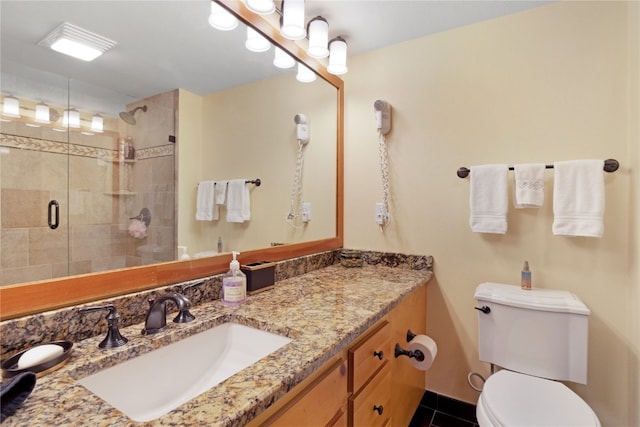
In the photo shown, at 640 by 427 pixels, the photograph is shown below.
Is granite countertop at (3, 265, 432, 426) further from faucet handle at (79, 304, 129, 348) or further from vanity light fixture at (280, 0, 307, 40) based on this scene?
vanity light fixture at (280, 0, 307, 40)

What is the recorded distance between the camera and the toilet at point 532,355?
109cm

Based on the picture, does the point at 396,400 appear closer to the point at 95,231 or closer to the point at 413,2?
the point at 95,231

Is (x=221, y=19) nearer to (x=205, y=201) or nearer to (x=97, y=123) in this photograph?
(x=97, y=123)

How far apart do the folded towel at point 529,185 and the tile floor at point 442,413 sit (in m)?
1.13

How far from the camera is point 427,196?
179cm

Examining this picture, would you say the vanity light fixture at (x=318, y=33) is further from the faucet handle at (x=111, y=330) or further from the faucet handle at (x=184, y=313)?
the faucet handle at (x=111, y=330)

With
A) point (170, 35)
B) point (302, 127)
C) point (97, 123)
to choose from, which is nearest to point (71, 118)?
point (97, 123)

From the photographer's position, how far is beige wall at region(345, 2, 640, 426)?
4.48 ft

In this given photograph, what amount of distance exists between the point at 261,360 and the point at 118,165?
872mm

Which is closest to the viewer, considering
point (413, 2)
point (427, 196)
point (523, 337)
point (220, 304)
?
point (220, 304)

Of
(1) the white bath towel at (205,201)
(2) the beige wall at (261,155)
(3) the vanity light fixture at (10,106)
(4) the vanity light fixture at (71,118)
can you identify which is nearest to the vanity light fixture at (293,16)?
(2) the beige wall at (261,155)

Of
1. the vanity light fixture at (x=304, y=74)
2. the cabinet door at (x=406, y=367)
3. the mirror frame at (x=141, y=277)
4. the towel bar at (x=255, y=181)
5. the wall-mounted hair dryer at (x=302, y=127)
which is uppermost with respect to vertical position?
the vanity light fixture at (x=304, y=74)

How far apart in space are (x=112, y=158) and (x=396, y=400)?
151 cm

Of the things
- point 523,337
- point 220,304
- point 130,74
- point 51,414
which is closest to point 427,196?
point 523,337
